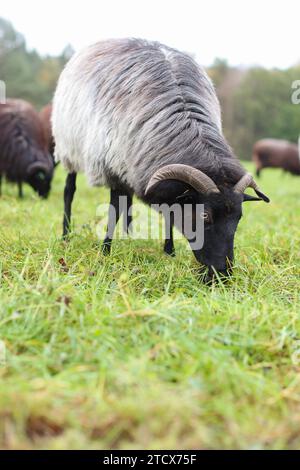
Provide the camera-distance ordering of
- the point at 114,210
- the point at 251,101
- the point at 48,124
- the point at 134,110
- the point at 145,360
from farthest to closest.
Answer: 1. the point at 251,101
2. the point at 48,124
3. the point at 114,210
4. the point at 134,110
5. the point at 145,360

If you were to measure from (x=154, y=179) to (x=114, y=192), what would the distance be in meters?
0.99

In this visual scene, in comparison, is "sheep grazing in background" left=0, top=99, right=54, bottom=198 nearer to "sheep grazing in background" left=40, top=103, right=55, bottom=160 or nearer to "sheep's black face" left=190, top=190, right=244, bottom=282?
"sheep grazing in background" left=40, top=103, right=55, bottom=160

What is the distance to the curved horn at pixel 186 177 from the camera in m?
3.40

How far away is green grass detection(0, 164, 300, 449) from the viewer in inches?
75.5

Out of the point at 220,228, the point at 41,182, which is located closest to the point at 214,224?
the point at 220,228

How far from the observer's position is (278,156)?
17438mm

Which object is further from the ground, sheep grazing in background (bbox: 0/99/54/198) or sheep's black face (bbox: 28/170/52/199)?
sheep grazing in background (bbox: 0/99/54/198)

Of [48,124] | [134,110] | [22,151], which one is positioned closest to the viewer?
[134,110]

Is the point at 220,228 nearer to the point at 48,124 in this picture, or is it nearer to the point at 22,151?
A: the point at 22,151

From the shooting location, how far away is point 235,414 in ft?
6.59

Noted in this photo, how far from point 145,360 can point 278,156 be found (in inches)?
640

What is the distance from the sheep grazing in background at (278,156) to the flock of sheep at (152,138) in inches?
510

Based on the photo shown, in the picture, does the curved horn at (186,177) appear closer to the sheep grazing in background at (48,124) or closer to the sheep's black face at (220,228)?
the sheep's black face at (220,228)

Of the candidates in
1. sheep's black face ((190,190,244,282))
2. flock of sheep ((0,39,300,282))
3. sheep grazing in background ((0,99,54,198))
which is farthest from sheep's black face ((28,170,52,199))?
sheep's black face ((190,190,244,282))
